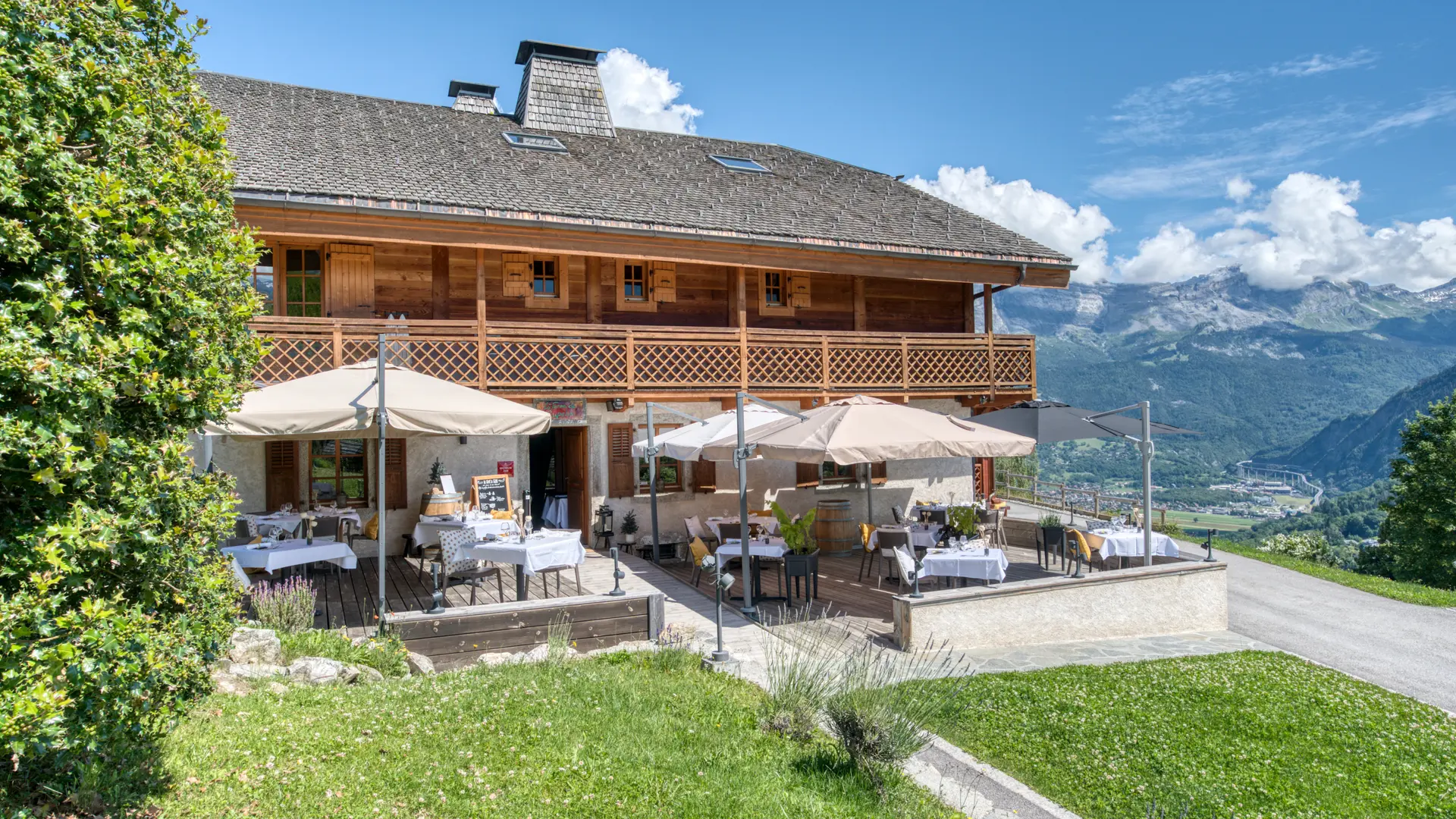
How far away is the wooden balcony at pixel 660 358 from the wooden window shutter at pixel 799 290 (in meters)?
1.46

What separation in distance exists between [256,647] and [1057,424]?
417 inches

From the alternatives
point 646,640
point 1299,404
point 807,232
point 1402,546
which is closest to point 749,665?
point 646,640

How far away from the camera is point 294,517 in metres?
10.5

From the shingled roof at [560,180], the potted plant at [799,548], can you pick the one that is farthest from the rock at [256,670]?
the shingled roof at [560,180]

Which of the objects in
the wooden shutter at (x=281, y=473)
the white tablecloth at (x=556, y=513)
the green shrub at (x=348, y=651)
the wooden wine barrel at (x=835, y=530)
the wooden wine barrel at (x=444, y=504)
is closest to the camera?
the green shrub at (x=348, y=651)

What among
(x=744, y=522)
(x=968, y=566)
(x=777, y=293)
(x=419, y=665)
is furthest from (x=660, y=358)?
(x=419, y=665)

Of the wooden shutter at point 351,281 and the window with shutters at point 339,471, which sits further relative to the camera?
the wooden shutter at point 351,281

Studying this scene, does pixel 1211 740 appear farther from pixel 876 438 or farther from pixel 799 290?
pixel 799 290

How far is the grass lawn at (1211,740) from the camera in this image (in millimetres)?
5250

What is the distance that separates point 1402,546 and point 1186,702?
22.3m

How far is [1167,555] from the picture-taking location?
36.8 feet

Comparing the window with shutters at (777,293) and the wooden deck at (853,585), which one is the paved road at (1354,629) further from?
the window with shutters at (777,293)

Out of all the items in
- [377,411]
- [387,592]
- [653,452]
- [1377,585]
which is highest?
[377,411]

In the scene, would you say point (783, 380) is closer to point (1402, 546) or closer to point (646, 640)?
point (646, 640)
